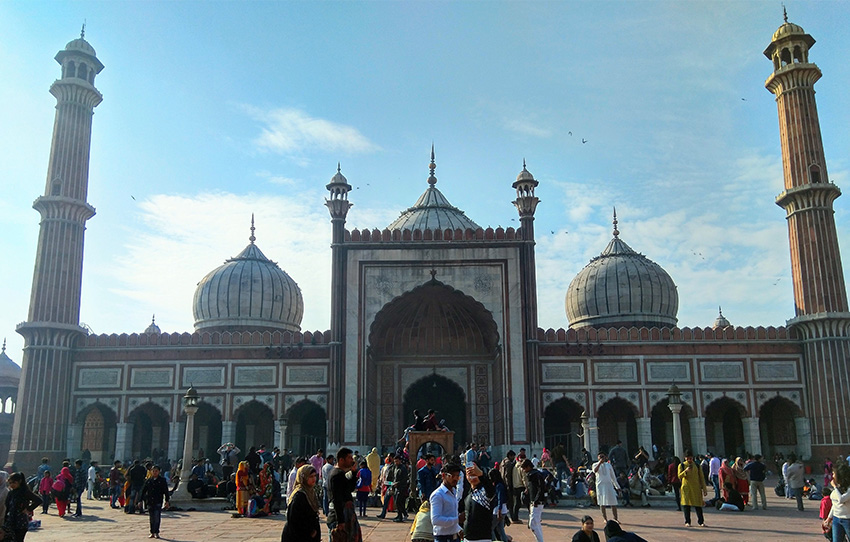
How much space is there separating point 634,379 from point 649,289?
7.17 metres

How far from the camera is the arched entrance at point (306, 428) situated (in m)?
25.7

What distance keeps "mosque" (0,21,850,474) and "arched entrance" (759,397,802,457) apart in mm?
57

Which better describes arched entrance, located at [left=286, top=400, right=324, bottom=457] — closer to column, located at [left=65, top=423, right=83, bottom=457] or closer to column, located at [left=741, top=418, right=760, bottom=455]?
column, located at [left=65, top=423, right=83, bottom=457]

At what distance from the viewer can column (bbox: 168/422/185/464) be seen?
24267 mm

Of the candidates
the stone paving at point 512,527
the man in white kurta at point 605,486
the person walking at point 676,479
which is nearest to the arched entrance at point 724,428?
the stone paving at point 512,527

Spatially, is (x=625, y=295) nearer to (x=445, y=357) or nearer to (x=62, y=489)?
(x=445, y=357)

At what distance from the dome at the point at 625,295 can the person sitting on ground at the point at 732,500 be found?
16.4 m

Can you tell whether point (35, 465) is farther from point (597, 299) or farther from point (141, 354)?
point (597, 299)

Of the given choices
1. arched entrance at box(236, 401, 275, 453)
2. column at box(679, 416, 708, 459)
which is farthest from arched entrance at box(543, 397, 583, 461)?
arched entrance at box(236, 401, 275, 453)

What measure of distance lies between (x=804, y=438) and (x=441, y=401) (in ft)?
38.3

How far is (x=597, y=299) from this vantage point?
103ft

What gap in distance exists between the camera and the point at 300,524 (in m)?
5.21

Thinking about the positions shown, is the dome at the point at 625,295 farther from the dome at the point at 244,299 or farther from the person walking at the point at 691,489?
the person walking at the point at 691,489

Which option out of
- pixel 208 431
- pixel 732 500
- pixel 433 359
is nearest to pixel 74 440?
pixel 208 431
